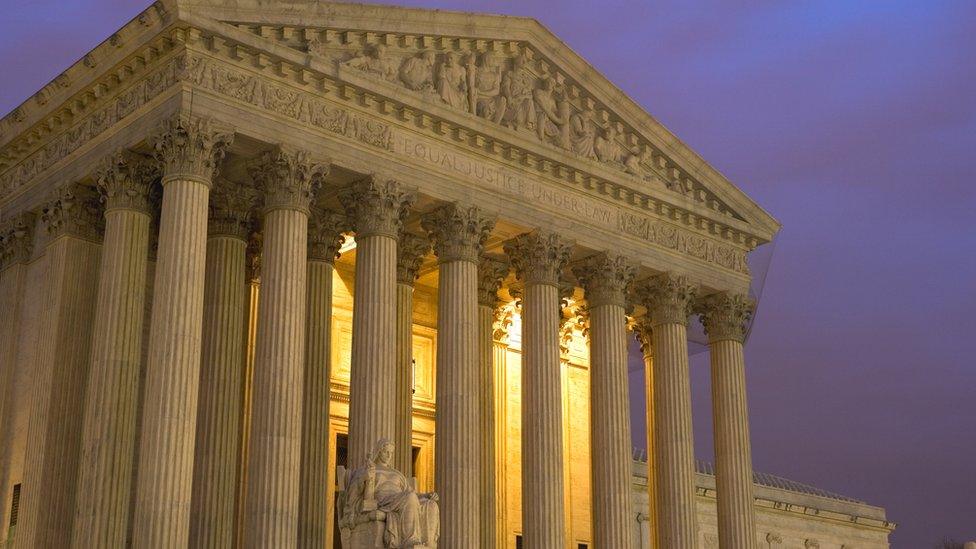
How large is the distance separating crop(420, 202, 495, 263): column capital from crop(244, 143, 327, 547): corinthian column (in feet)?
13.1

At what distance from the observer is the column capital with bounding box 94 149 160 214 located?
29.5 metres

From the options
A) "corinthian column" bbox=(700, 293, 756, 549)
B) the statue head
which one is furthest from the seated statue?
"corinthian column" bbox=(700, 293, 756, 549)

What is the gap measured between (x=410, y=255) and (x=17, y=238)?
33.3 ft

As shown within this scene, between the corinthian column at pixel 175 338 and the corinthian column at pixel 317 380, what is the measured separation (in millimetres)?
4506

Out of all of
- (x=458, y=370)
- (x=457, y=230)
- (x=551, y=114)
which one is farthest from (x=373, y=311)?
(x=551, y=114)

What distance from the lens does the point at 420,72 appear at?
32.8 m

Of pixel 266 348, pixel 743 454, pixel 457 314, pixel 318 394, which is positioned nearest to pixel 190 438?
pixel 266 348

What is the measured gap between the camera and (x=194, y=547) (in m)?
29.5

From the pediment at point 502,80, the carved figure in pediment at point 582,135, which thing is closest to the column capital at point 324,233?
the pediment at point 502,80

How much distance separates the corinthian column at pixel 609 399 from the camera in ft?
113

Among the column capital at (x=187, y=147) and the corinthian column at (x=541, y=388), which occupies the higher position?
the column capital at (x=187, y=147)

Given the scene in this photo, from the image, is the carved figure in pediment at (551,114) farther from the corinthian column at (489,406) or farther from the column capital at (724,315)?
the column capital at (724,315)

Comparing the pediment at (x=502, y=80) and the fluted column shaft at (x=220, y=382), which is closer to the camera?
the fluted column shaft at (x=220, y=382)

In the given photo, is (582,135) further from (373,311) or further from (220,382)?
(220,382)
